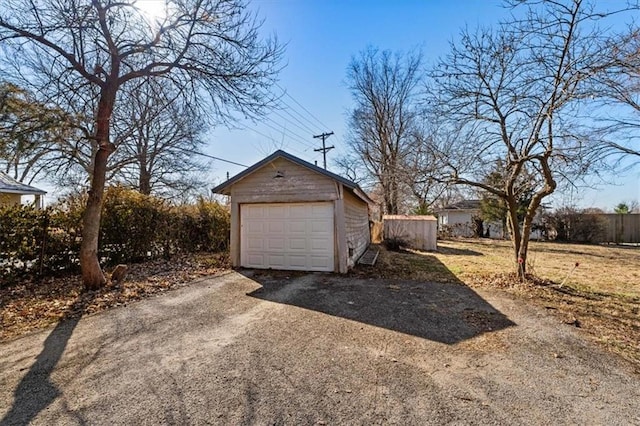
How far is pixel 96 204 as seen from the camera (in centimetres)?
632

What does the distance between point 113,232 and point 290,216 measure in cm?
482

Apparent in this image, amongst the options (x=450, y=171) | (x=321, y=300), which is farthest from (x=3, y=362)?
(x=450, y=171)

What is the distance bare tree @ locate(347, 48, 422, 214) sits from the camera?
72.0 feet

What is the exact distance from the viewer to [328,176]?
8.12 metres

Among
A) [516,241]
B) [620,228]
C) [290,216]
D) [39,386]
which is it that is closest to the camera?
[39,386]

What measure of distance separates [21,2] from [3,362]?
593cm

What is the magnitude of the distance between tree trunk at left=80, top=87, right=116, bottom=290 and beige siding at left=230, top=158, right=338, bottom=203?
3.32m

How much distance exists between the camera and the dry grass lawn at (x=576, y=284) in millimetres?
4402

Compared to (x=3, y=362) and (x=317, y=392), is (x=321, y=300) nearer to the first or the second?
(x=317, y=392)

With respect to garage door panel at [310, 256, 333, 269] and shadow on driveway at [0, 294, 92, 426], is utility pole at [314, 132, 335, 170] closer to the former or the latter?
garage door panel at [310, 256, 333, 269]

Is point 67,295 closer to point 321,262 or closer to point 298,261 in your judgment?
point 298,261

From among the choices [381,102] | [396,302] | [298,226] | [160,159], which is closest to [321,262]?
[298,226]

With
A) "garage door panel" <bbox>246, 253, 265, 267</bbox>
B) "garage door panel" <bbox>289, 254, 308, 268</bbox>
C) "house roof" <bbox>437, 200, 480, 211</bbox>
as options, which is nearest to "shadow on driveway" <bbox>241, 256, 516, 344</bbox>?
"garage door panel" <bbox>289, 254, 308, 268</bbox>

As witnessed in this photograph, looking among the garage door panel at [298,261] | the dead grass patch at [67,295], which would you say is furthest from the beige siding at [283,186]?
the dead grass patch at [67,295]
